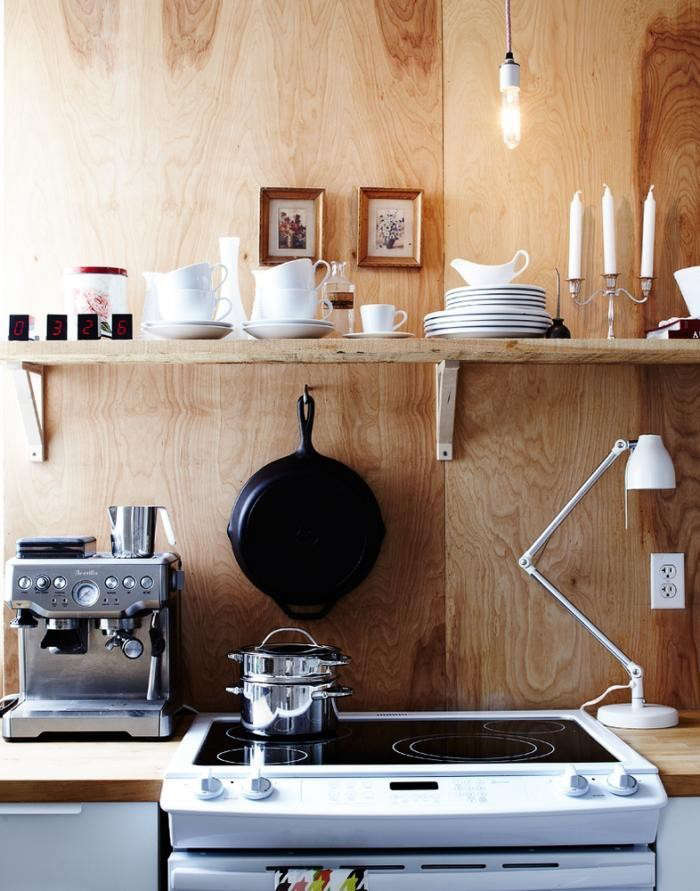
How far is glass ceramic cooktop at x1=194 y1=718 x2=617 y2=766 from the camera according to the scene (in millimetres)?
1802

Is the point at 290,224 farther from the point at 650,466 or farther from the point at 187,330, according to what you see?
the point at 650,466

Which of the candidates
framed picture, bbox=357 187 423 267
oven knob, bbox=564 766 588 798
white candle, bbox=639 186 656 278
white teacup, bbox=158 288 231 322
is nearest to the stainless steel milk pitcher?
white teacup, bbox=158 288 231 322

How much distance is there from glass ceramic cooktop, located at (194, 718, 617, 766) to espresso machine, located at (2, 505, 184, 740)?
151 millimetres

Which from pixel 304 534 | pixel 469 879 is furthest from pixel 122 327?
pixel 469 879

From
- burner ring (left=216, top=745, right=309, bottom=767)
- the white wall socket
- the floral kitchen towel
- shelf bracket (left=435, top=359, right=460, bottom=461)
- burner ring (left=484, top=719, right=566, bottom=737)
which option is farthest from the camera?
the white wall socket

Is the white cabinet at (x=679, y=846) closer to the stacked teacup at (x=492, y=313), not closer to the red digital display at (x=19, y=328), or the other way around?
the stacked teacup at (x=492, y=313)

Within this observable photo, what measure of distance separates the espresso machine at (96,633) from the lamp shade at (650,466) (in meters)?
0.92

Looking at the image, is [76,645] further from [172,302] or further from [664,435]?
[664,435]

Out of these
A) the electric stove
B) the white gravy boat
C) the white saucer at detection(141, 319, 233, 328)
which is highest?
the white gravy boat

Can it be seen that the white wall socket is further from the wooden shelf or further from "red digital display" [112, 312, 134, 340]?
"red digital display" [112, 312, 134, 340]

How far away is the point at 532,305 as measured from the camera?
6.40 ft

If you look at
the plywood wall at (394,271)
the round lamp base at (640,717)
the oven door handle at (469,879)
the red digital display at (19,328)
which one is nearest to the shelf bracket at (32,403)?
the plywood wall at (394,271)

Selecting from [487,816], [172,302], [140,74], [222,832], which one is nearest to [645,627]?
[487,816]

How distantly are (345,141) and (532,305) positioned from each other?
1.88 feet
